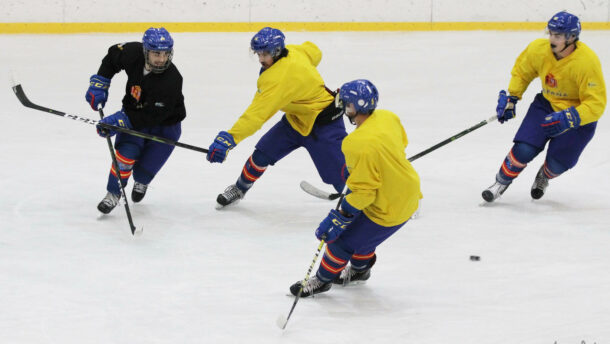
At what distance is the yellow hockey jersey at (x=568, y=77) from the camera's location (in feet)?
13.3

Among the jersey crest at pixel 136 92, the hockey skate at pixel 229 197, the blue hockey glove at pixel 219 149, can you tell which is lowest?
the hockey skate at pixel 229 197

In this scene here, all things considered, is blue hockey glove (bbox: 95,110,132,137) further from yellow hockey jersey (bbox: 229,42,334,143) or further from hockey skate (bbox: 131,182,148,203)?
yellow hockey jersey (bbox: 229,42,334,143)

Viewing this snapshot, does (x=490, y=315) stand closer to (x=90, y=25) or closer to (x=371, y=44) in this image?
(x=371, y=44)

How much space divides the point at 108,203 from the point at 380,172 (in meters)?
1.66

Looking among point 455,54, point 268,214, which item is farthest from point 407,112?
point 268,214

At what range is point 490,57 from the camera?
7.80 metres

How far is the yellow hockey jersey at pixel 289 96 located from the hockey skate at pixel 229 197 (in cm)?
44

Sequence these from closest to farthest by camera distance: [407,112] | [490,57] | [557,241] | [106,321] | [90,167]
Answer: [106,321]
[557,241]
[90,167]
[407,112]
[490,57]

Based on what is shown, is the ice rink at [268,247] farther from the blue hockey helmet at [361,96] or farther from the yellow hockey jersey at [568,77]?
the blue hockey helmet at [361,96]

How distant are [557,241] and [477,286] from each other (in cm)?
74

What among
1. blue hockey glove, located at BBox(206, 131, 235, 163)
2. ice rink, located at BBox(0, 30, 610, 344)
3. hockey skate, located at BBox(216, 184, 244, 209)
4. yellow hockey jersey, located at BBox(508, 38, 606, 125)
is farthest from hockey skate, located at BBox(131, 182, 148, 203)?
yellow hockey jersey, located at BBox(508, 38, 606, 125)

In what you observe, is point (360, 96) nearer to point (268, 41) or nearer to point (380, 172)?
point (380, 172)

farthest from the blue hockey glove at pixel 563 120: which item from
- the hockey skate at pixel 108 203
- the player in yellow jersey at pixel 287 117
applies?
the hockey skate at pixel 108 203

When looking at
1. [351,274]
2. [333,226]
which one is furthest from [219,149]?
[333,226]
